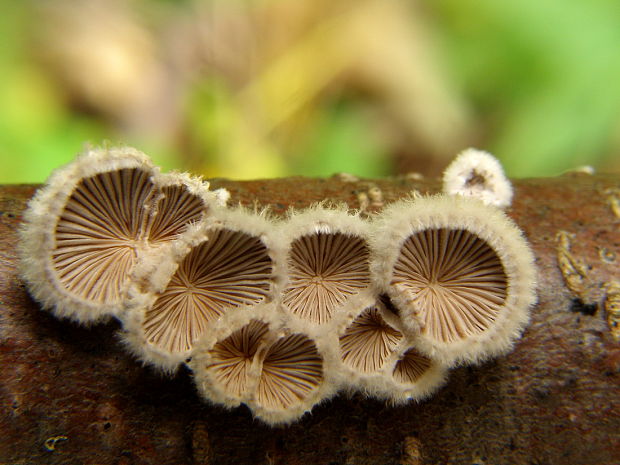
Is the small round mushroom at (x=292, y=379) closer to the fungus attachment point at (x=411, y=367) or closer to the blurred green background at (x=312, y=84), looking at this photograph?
the fungus attachment point at (x=411, y=367)

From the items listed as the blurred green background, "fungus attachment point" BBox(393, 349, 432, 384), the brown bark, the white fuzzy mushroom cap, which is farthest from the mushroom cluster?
the blurred green background

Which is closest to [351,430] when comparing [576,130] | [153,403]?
[153,403]

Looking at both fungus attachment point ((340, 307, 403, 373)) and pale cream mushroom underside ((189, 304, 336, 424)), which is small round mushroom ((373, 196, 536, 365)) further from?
pale cream mushroom underside ((189, 304, 336, 424))

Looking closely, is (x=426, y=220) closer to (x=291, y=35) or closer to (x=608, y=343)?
(x=608, y=343)

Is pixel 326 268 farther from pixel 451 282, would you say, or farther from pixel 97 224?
pixel 97 224

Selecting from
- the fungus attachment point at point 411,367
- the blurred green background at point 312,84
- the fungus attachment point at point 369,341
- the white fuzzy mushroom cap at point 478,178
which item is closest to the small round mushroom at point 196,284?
the fungus attachment point at point 369,341

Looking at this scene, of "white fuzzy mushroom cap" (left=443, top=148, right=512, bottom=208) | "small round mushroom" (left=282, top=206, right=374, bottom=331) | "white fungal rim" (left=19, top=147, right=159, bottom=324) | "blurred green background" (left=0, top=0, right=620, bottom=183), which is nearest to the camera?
"white fungal rim" (left=19, top=147, right=159, bottom=324)

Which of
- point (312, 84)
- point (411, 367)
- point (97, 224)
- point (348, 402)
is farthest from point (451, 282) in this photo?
point (312, 84)

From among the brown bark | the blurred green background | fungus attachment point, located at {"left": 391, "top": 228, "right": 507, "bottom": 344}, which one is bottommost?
the brown bark
